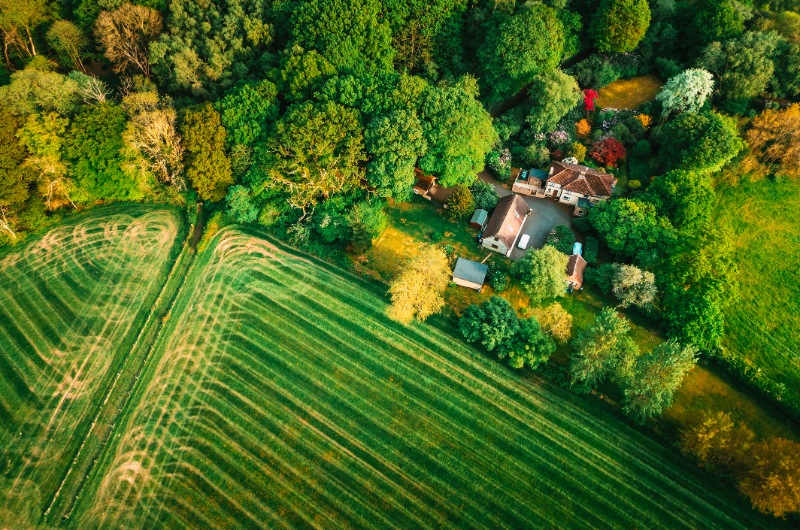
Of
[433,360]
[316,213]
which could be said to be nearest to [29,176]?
[316,213]

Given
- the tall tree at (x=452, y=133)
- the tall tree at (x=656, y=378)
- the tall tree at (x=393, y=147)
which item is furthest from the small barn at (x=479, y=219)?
the tall tree at (x=656, y=378)

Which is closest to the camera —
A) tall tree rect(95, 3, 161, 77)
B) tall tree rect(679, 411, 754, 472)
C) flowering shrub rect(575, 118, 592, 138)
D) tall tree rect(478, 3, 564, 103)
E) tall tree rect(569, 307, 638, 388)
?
tall tree rect(679, 411, 754, 472)

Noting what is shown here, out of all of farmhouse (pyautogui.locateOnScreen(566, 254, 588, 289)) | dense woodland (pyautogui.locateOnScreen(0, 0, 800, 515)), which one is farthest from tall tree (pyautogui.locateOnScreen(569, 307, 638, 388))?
farmhouse (pyautogui.locateOnScreen(566, 254, 588, 289))

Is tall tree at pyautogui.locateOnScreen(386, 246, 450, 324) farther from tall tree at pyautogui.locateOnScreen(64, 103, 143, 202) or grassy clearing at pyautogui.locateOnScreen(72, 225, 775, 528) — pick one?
tall tree at pyautogui.locateOnScreen(64, 103, 143, 202)

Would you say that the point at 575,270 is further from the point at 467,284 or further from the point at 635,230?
the point at 467,284

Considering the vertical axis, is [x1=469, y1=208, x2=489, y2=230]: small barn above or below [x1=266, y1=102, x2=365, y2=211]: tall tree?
below

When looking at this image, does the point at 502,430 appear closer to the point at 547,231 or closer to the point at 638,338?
the point at 638,338

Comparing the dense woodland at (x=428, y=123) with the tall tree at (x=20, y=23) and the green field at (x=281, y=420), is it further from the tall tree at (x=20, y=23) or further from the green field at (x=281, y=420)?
the green field at (x=281, y=420)

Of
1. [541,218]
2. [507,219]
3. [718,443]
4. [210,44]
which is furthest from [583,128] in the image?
[210,44]
